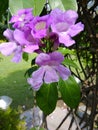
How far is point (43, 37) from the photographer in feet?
2.91

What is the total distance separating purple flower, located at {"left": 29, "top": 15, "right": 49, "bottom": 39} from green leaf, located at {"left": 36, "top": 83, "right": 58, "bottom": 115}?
0.28 m

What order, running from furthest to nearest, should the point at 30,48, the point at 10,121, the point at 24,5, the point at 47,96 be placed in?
the point at 10,121 → the point at 47,96 → the point at 24,5 → the point at 30,48

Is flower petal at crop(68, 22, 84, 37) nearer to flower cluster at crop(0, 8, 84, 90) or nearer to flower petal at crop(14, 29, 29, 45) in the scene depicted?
flower cluster at crop(0, 8, 84, 90)

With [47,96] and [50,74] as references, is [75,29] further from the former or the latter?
[47,96]

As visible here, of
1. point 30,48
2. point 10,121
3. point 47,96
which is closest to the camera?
point 30,48

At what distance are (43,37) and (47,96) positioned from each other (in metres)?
0.30

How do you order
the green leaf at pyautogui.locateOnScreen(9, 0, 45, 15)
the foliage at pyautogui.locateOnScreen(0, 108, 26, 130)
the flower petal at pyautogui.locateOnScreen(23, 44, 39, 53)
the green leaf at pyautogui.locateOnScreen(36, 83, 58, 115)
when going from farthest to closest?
the foliage at pyautogui.locateOnScreen(0, 108, 26, 130)
the green leaf at pyautogui.locateOnScreen(36, 83, 58, 115)
the green leaf at pyautogui.locateOnScreen(9, 0, 45, 15)
the flower petal at pyautogui.locateOnScreen(23, 44, 39, 53)

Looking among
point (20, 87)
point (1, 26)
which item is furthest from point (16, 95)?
point (1, 26)

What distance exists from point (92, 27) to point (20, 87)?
4.90 meters

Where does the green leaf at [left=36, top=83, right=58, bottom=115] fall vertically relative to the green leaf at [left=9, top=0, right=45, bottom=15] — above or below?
below

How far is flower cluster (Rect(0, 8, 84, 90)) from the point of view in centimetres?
86

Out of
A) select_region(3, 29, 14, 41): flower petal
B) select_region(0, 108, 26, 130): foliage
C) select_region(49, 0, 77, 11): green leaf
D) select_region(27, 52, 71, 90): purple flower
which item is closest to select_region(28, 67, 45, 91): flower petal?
select_region(27, 52, 71, 90): purple flower

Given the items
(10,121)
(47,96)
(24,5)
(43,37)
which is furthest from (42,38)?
(10,121)

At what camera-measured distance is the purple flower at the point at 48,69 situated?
87 centimetres
